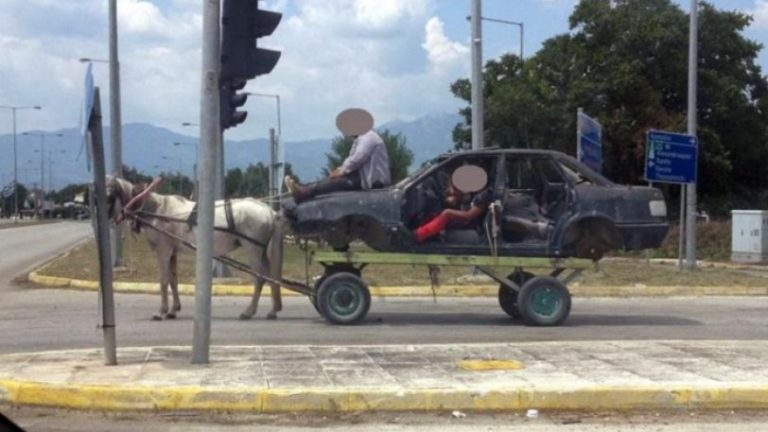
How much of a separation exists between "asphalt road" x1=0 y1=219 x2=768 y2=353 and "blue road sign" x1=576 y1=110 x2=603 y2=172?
5.65 metres

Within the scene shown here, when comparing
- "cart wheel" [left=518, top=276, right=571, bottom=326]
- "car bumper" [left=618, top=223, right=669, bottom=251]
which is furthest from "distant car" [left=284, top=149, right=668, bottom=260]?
"cart wheel" [left=518, top=276, right=571, bottom=326]

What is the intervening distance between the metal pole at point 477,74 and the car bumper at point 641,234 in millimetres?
8136

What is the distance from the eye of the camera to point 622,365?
10398 millimetres

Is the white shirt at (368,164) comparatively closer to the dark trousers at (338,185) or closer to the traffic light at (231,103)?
the dark trousers at (338,185)

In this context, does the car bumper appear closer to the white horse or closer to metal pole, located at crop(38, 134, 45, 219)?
the white horse

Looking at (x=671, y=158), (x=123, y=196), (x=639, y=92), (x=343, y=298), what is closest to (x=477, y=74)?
(x=671, y=158)

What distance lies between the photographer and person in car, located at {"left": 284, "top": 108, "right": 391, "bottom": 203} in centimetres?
1407

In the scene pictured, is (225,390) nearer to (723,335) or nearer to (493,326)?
(493,326)

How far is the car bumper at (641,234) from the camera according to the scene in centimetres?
1404

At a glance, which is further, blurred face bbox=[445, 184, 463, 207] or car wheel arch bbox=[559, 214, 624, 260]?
blurred face bbox=[445, 184, 463, 207]

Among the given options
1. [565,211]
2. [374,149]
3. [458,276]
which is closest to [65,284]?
[458,276]

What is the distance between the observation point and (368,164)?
1422cm

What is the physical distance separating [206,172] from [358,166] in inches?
161

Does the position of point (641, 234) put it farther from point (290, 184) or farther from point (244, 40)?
point (244, 40)
